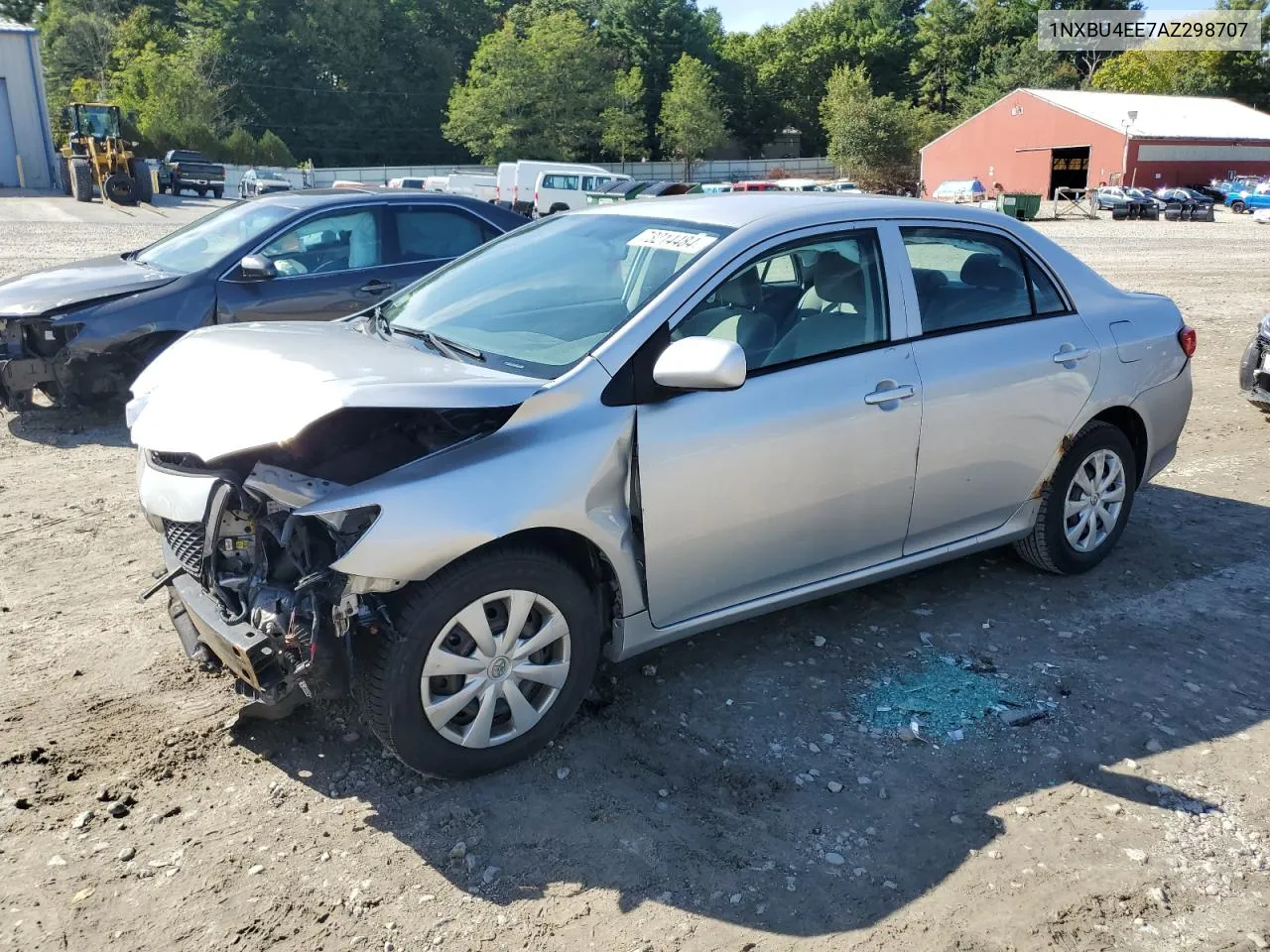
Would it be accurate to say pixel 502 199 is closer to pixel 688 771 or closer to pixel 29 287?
pixel 29 287

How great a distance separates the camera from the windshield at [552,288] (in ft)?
12.1

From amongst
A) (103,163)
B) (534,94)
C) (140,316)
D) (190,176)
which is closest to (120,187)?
(103,163)

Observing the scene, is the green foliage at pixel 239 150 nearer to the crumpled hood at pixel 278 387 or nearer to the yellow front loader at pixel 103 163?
the yellow front loader at pixel 103 163

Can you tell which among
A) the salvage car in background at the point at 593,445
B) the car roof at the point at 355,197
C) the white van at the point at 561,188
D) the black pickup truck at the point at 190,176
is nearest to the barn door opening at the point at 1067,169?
the white van at the point at 561,188

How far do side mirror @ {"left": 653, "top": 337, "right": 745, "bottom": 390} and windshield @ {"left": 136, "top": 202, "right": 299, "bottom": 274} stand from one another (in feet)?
16.9

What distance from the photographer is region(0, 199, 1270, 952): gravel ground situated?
2824mm

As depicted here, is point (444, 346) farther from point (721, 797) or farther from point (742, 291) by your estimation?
point (721, 797)

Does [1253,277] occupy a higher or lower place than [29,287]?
lower

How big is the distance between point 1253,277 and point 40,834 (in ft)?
67.5

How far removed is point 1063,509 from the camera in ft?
16.0

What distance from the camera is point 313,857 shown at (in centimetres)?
302

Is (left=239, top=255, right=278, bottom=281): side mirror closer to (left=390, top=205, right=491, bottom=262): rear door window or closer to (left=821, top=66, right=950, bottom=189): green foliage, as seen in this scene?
(left=390, top=205, right=491, bottom=262): rear door window

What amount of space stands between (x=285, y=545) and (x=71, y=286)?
204 inches

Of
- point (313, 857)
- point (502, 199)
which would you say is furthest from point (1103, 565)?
point (502, 199)
